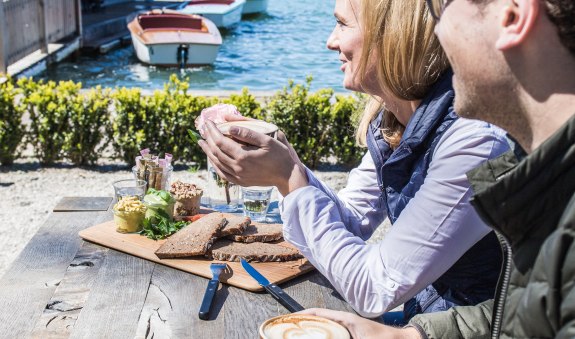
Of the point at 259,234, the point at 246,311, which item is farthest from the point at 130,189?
the point at 246,311

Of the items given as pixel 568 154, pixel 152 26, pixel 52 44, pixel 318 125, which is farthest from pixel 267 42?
pixel 568 154

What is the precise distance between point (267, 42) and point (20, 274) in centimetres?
2392

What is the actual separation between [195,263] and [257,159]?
18.5 inches

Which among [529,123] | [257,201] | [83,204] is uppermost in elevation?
[529,123]

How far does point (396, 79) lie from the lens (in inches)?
95.2

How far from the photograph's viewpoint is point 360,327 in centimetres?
209

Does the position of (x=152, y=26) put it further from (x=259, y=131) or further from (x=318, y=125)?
(x=259, y=131)

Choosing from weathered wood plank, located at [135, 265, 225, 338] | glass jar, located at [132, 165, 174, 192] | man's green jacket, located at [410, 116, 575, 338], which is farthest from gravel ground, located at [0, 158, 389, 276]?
man's green jacket, located at [410, 116, 575, 338]

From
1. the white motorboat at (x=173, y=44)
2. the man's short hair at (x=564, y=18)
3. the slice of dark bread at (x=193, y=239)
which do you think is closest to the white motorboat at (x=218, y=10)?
the white motorboat at (x=173, y=44)

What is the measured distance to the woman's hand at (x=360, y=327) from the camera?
2082 millimetres

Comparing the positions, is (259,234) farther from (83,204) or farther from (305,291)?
(83,204)

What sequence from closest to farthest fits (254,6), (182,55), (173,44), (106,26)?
(173,44) → (182,55) → (106,26) → (254,6)

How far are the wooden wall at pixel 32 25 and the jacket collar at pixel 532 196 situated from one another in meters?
12.2

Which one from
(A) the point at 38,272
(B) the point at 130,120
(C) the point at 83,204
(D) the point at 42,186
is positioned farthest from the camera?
(B) the point at 130,120
